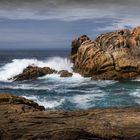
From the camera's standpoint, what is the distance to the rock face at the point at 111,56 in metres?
57.8

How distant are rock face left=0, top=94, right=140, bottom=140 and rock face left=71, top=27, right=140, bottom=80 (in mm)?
41551

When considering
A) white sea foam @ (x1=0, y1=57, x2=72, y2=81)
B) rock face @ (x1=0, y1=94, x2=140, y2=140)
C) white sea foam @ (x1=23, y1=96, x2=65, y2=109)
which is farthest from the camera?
white sea foam @ (x1=0, y1=57, x2=72, y2=81)

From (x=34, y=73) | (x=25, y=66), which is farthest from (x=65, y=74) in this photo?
(x=25, y=66)

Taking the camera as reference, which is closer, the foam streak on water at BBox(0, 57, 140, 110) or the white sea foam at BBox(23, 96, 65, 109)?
the white sea foam at BBox(23, 96, 65, 109)

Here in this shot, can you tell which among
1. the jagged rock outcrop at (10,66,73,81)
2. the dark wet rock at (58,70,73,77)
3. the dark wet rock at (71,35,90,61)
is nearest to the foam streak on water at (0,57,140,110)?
the dark wet rock at (58,70,73,77)

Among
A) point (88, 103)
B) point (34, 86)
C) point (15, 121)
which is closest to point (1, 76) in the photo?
point (34, 86)

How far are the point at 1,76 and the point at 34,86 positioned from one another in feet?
55.9

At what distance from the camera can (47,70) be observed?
67375mm

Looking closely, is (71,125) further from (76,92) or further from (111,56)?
(111,56)

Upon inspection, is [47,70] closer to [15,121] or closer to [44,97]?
[44,97]

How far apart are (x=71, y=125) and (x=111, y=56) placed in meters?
46.4

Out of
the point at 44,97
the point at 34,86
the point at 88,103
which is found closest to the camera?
the point at 88,103

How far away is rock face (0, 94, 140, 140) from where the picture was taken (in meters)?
13.3

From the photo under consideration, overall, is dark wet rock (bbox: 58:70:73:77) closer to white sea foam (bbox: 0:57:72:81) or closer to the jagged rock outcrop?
the jagged rock outcrop
